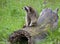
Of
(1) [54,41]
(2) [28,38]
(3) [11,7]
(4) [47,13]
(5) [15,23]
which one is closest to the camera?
(2) [28,38]

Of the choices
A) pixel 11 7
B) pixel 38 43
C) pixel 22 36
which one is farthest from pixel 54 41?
pixel 11 7

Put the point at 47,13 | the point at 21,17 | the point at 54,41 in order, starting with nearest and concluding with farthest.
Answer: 1. the point at 54,41
2. the point at 47,13
3. the point at 21,17

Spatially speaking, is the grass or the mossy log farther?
the grass

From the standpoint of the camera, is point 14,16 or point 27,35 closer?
point 27,35

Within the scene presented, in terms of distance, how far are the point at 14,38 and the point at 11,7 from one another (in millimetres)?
4525

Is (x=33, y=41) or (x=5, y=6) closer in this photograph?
(x=33, y=41)

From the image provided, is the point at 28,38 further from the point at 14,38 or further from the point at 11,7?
the point at 11,7

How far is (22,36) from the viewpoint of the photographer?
8758mm

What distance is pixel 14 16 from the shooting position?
1225 cm

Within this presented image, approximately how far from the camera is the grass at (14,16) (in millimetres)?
9602

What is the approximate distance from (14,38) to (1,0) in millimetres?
5657

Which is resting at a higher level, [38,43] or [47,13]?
[47,13]

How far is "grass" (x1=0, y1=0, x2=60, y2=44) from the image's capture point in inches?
378

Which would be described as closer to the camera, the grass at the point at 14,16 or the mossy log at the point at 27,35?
the mossy log at the point at 27,35
